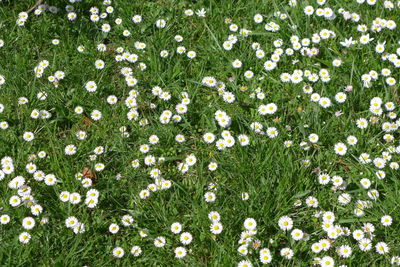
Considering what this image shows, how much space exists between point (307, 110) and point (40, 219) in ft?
5.79

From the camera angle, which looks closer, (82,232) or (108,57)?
(82,232)

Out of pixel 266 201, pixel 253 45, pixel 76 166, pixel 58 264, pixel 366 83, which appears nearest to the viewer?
pixel 58 264

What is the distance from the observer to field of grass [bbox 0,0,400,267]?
3.01m

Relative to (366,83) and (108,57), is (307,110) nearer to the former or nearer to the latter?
(366,83)

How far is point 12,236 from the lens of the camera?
118 inches

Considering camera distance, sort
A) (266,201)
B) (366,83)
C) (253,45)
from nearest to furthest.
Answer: (266,201)
(366,83)
(253,45)

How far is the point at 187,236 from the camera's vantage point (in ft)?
9.90

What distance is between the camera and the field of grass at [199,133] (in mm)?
3006

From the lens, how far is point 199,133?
142 inches

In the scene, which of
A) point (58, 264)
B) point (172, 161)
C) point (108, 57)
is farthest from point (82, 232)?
point (108, 57)

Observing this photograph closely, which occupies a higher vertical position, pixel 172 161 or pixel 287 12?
pixel 287 12

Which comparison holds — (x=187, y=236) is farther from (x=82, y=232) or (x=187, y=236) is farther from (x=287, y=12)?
(x=287, y=12)

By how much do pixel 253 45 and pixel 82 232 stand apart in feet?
6.11

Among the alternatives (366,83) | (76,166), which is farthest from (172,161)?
(366,83)
